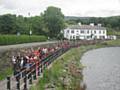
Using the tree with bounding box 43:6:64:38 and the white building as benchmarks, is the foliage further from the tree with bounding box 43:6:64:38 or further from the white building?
the white building

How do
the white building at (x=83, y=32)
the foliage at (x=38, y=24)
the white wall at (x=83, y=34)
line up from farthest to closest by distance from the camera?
the white building at (x=83, y=32) → the white wall at (x=83, y=34) → the foliage at (x=38, y=24)

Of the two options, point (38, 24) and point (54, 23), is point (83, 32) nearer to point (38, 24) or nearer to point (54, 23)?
point (54, 23)

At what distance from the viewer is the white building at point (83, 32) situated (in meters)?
183

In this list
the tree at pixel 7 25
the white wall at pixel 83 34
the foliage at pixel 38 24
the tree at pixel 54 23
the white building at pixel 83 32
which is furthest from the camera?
the white building at pixel 83 32

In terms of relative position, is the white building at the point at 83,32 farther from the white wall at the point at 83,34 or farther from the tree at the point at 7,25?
the tree at the point at 7,25

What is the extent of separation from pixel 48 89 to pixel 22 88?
10.1 ft

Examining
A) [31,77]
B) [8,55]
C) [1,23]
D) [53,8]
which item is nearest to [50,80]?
[31,77]

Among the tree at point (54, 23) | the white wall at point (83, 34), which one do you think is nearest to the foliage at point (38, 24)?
the tree at point (54, 23)

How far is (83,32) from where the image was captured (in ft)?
612

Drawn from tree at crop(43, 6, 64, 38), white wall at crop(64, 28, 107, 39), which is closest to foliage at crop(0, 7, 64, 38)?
tree at crop(43, 6, 64, 38)

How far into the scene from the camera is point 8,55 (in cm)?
3522

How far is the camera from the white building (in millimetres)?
183113

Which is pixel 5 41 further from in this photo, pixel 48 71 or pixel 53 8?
pixel 53 8

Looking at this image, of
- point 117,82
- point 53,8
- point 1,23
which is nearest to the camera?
point 117,82
